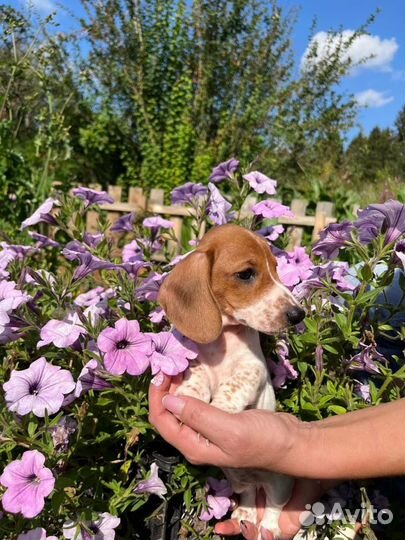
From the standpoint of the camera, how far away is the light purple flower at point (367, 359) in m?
1.62

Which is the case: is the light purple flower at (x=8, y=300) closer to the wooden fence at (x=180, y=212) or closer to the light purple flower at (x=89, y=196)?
the light purple flower at (x=89, y=196)

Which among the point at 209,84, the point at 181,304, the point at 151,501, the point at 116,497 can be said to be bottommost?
the point at 151,501

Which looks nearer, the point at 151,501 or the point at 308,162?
the point at 151,501

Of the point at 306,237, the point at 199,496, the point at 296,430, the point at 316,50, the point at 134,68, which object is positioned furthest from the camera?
the point at 316,50

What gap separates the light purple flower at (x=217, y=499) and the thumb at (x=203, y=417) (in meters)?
0.29

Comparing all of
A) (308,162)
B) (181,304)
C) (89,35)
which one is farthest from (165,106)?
(181,304)

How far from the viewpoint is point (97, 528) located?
1.45 m

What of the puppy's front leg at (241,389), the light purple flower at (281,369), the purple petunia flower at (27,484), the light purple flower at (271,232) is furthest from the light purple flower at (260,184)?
the purple petunia flower at (27,484)

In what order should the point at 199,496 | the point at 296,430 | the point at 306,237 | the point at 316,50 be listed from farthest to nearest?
the point at 316,50, the point at 306,237, the point at 199,496, the point at 296,430

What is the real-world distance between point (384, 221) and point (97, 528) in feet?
4.34

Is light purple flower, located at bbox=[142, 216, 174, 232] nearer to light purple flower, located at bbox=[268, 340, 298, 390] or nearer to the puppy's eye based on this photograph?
the puppy's eye

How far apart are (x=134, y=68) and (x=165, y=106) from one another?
102 centimetres

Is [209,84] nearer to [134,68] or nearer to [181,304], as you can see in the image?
[134,68]

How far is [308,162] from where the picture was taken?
12.3 metres
